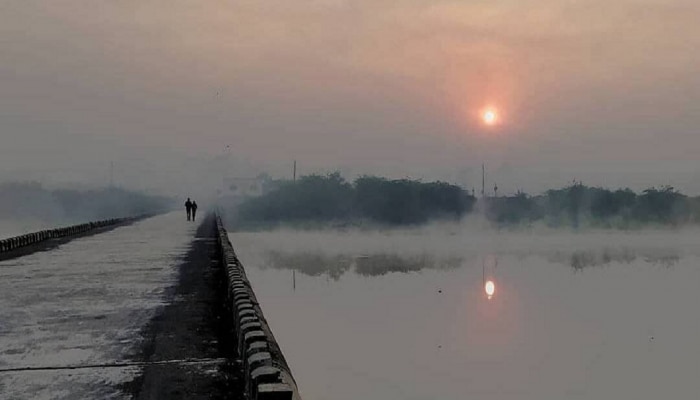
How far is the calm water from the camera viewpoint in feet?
53.5

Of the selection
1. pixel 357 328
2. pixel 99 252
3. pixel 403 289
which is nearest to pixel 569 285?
pixel 403 289

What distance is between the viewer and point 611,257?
168ft

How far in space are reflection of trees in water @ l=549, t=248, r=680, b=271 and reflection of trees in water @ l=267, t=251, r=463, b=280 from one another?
7.68 m

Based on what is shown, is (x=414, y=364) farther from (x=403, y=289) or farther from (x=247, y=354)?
(x=403, y=289)

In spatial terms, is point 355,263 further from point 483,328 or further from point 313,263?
point 483,328

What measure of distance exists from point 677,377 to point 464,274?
21767 millimetres

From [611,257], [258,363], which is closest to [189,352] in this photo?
[258,363]

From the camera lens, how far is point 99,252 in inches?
1171

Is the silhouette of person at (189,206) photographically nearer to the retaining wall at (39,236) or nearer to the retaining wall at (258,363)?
the retaining wall at (39,236)

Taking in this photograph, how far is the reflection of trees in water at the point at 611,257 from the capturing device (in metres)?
46.0

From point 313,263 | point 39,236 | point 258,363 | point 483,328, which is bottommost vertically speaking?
point 483,328

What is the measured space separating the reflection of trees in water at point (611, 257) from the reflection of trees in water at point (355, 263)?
7683 mm

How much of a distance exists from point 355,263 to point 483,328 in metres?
21.3

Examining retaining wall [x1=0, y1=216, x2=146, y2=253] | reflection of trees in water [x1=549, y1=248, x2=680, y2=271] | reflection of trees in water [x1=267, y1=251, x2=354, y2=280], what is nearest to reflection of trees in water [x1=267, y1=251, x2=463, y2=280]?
reflection of trees in water [x1=267, y1=251, x2=354, y2=280]
